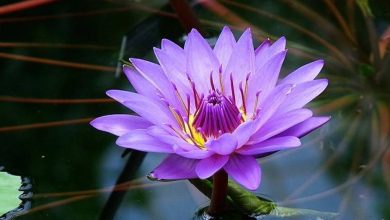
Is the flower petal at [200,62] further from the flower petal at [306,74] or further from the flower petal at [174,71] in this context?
the flower petal at [306,74]

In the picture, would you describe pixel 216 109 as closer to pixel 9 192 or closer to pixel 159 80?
pixel 159 80

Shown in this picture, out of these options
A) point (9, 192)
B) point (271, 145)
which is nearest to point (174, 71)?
point (271, 145)

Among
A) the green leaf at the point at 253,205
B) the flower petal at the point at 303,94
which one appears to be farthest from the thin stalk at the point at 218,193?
the flower petal at the point at 303,94

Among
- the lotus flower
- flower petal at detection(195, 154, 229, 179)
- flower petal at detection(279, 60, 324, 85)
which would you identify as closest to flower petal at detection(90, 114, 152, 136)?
the lotus flower

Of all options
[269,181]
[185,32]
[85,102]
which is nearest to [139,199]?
[269,181]

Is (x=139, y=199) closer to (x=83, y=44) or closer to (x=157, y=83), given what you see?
(x=157, y=83)

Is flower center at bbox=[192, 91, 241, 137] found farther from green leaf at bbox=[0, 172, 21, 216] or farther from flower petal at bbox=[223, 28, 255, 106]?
green leaf at bbox=[0, 172, 21, 216]
